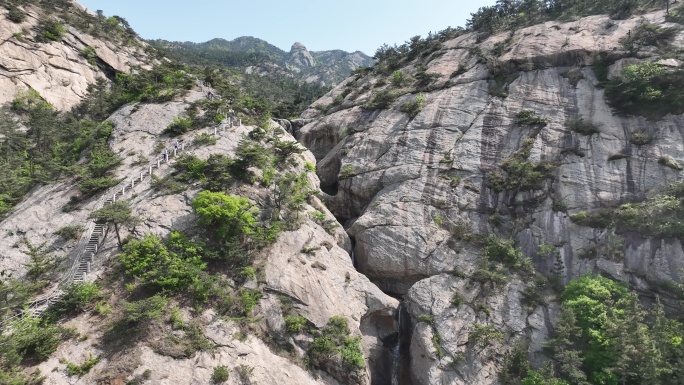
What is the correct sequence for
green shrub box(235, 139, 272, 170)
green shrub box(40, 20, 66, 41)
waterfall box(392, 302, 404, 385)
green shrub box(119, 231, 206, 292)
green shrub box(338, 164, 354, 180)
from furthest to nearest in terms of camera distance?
green shrub box(40, 20, 66, 41) < green shrub box(338, 164, 354, 180) < green shrub box(235, 139, 272, 170) < waterfall box(392, 302, 404, 385) < green shrub box(119, 231, 206, 292)

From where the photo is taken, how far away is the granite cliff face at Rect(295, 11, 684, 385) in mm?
24828

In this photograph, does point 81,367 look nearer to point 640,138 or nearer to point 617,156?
point 617,156

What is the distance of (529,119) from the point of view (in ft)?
115

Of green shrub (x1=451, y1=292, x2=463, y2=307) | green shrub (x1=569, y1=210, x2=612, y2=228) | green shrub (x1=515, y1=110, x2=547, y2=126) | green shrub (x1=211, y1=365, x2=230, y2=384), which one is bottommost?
green shrub (x1=211, y1=365, x2=230, y2=384)

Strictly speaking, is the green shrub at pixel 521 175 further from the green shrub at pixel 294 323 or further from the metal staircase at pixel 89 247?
the metal staircase at pixel 89 247

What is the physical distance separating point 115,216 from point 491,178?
96.6ft

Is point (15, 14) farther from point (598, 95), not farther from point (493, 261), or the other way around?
point (598, 95)

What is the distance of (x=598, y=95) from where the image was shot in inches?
1399

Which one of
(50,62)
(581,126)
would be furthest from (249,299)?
(50,62)

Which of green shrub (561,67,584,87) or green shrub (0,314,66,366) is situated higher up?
green shrub (561,67,584,87)

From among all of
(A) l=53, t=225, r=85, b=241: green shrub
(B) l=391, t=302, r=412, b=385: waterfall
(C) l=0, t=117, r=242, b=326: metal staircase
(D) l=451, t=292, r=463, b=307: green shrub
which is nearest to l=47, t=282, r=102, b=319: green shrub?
(C) l=0, t=117, r=242, b=326: metal staircase

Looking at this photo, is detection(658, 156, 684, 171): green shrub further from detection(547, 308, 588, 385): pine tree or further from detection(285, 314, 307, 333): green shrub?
detection(285, 314, 307, 333): green shrub

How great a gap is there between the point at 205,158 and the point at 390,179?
1688 cm

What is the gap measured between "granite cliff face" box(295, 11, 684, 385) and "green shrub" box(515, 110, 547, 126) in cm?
20
